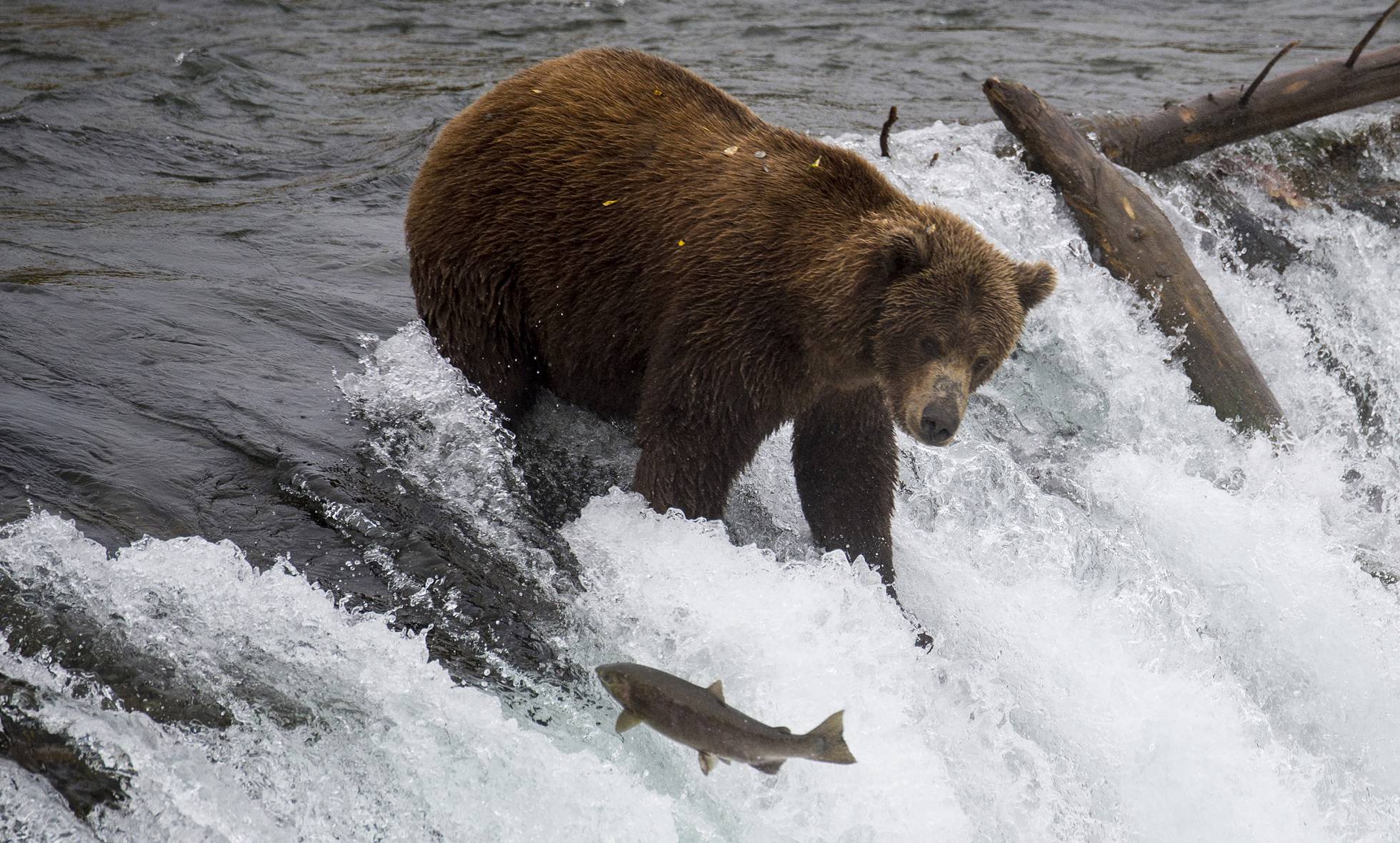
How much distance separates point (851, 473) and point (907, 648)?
0.88 metres

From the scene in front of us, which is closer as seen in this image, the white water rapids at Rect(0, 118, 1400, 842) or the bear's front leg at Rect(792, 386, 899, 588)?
the white water rapids at Rect(0, 118, 1400, 842)

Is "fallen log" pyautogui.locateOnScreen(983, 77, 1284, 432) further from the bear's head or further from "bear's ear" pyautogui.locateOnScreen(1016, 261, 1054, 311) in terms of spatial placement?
the bear's head

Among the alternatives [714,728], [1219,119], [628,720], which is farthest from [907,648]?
[1219,119]

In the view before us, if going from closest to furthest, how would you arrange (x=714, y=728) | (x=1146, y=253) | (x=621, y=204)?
(x=714, y=728)
(x=621, y=204)
(x=1146, y=253)

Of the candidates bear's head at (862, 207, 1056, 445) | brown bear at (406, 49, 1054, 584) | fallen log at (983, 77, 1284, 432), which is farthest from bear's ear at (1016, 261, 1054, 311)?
fallen log at (983, 77, 1284, 432)

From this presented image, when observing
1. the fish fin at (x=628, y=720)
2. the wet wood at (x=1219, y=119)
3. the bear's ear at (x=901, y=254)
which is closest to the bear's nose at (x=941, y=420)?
the bear's ear at (x=901, y=254)

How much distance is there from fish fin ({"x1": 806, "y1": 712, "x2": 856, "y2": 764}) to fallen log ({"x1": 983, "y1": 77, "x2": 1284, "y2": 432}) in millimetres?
4437

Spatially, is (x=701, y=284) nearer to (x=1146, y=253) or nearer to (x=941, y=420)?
(x=941, y=420)

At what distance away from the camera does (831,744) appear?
3.37 metres

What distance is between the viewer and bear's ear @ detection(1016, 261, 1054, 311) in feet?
15.7

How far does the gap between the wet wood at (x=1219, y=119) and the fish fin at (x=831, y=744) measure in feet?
18.8

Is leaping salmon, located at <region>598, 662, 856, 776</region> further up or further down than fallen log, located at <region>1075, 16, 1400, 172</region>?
further down

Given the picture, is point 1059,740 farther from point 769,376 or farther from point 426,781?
point 426,781

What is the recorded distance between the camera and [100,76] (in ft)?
32.3
